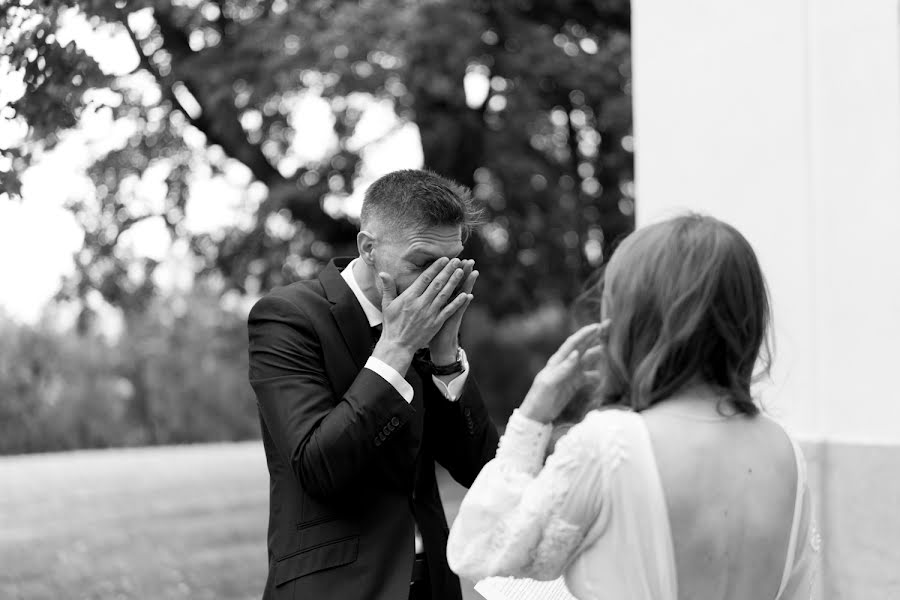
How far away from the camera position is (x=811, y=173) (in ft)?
17.6

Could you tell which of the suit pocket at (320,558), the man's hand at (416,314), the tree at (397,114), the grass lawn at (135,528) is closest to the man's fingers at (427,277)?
the man's hand at (416,314)

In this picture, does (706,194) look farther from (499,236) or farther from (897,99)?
(499,236)

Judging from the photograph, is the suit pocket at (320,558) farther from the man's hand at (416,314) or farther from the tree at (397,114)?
the tree at (397,114)

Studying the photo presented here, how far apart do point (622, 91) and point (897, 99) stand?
7.92 metres

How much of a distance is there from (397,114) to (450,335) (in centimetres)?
938

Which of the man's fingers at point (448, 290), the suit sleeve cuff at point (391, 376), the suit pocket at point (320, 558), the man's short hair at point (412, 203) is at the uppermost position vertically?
the man's short hair at point (412, 203)

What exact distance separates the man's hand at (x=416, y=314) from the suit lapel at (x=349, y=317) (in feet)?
0.55

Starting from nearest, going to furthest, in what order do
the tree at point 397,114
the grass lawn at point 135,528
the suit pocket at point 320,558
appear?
the suit pocket at point 320,558
the grass lawn at point 135,528
the tree at point 397,114

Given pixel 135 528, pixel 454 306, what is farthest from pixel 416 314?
pixel 135 528

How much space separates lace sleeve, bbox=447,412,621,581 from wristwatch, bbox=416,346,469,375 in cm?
78

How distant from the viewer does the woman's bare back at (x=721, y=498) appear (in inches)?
73.7

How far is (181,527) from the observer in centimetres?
1127

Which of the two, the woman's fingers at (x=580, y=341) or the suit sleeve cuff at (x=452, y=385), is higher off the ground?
the woman's fingers at (x=580, y=341)

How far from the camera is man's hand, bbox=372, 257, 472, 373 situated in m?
2.52
